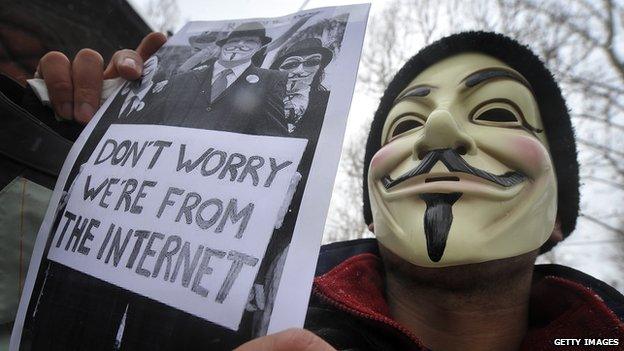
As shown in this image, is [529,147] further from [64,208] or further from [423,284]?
[64,208]

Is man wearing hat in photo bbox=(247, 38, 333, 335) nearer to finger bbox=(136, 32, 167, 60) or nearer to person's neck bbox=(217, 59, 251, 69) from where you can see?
person's neck bbox=(217, 59, 251, 69)

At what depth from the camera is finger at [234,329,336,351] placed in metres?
0.46

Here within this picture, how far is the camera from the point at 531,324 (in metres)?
1.14

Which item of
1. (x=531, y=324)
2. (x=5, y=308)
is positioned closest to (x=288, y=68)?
(x=5, y=308)

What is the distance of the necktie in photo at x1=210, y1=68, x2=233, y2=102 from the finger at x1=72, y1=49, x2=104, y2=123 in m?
0.40

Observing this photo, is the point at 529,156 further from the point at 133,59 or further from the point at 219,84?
the point at 133,59

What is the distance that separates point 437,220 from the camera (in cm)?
91

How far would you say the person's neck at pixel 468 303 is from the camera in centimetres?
97

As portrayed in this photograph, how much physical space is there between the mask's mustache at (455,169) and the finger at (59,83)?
0.91m

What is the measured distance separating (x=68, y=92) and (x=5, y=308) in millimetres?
551

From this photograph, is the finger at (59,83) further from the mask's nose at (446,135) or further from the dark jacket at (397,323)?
the mask's nose at (446,135)

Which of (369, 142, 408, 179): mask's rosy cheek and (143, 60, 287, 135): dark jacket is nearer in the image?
(143, 60, 287, 135): dark jacket

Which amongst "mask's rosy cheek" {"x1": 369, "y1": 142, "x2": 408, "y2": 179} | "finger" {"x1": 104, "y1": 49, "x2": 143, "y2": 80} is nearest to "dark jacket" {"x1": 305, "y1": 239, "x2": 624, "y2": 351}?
"mask's rosy cheek" {"x1": 369, "y1": 142, "x2": 408, "y2": 179}

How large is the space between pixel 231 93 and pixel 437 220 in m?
0.56
